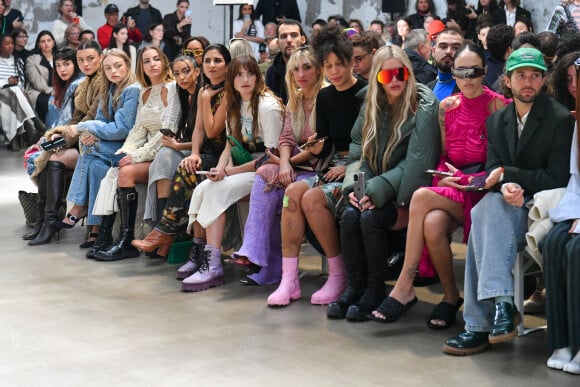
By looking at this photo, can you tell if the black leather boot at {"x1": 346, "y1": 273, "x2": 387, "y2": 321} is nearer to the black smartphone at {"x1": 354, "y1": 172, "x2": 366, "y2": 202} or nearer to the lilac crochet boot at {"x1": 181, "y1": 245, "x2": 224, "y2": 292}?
the black smartphone at {"x1": 354, "y1": 172, "x2": 366, "y2": 202}

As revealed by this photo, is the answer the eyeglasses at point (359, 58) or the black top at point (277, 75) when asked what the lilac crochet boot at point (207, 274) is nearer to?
the eyeglasses at point (359, 58)

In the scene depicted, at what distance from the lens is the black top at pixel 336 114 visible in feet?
15.5

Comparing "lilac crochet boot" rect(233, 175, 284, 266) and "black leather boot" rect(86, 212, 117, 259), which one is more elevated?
"lilac crochet boot" rect(233, 175, 284, 266)

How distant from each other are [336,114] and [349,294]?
0.95m

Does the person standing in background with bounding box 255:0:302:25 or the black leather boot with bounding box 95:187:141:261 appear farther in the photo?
the person standing in background with bounding box 255:0:302:25

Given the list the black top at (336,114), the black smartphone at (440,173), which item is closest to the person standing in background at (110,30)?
the black top at (336,114)

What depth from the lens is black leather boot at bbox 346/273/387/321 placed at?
13.7 feet

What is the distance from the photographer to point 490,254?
369 centimetres

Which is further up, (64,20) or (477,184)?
(64,20)

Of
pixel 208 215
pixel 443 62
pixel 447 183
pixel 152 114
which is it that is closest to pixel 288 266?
pixel 208 215

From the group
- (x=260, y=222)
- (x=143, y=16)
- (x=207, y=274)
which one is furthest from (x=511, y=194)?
(x=143, y=16)

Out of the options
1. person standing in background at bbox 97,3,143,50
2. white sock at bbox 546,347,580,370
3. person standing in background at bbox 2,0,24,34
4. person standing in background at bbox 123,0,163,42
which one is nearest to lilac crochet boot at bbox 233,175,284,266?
white sock at bbox 546,347,580,370

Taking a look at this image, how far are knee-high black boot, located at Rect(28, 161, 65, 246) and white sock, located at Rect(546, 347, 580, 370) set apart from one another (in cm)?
357

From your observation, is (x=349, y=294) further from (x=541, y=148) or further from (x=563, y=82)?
(x=563, y=82)
